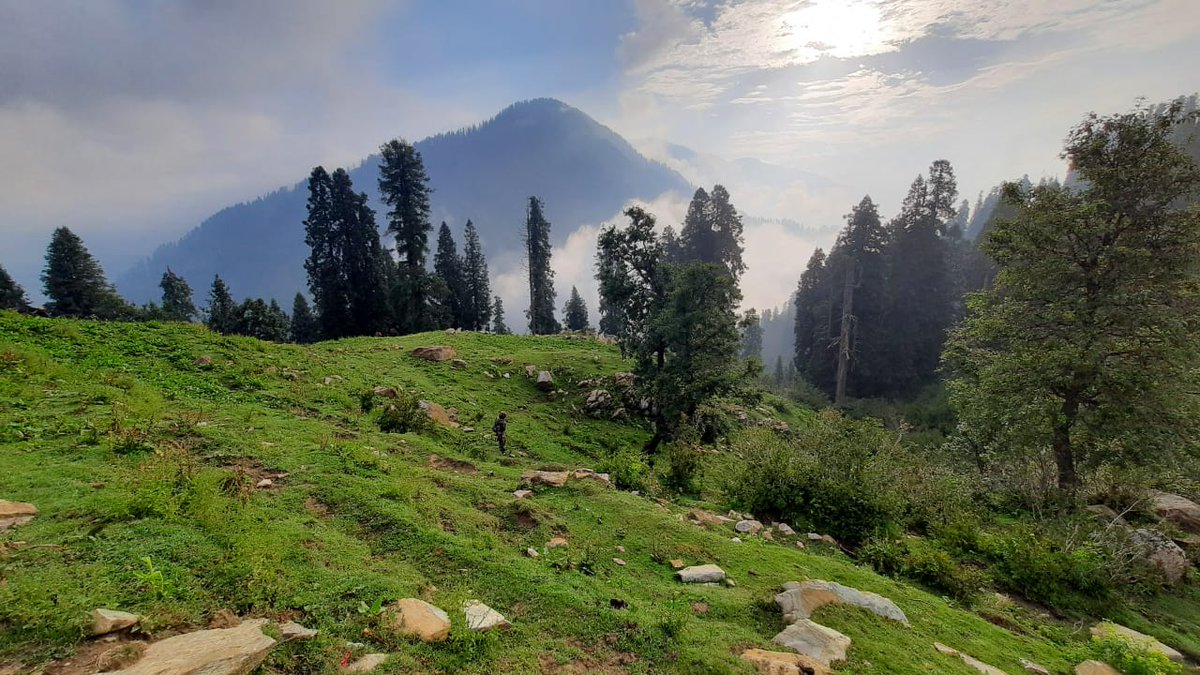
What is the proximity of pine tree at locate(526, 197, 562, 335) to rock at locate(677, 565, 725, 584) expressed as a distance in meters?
44.9

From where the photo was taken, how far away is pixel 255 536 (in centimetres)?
626

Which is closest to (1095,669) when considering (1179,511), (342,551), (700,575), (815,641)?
(815,641)

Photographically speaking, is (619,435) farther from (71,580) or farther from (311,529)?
(71,580)

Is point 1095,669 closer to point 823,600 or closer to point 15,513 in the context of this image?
point 823,600

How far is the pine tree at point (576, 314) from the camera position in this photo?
68.1 meters

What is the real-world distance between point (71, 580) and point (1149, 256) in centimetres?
2234

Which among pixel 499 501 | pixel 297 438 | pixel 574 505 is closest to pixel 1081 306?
pixel 574 505

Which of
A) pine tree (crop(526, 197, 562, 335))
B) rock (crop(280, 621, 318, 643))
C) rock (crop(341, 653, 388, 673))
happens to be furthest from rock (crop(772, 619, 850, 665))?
pine tree (crop(526, 197, 562, 335))

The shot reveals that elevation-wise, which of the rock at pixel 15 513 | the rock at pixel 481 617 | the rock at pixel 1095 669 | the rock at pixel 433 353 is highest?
the rock at pixel 433 353

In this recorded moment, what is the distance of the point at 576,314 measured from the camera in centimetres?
6838

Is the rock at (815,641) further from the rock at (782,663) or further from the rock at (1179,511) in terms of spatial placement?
the rock at (1179,511)

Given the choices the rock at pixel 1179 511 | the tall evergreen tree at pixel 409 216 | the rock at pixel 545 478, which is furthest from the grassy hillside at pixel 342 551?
the tall evergreen tree at pixel 409 216

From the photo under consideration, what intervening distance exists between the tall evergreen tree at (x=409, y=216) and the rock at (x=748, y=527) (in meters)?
37.2

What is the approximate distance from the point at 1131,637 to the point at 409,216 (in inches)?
1765
